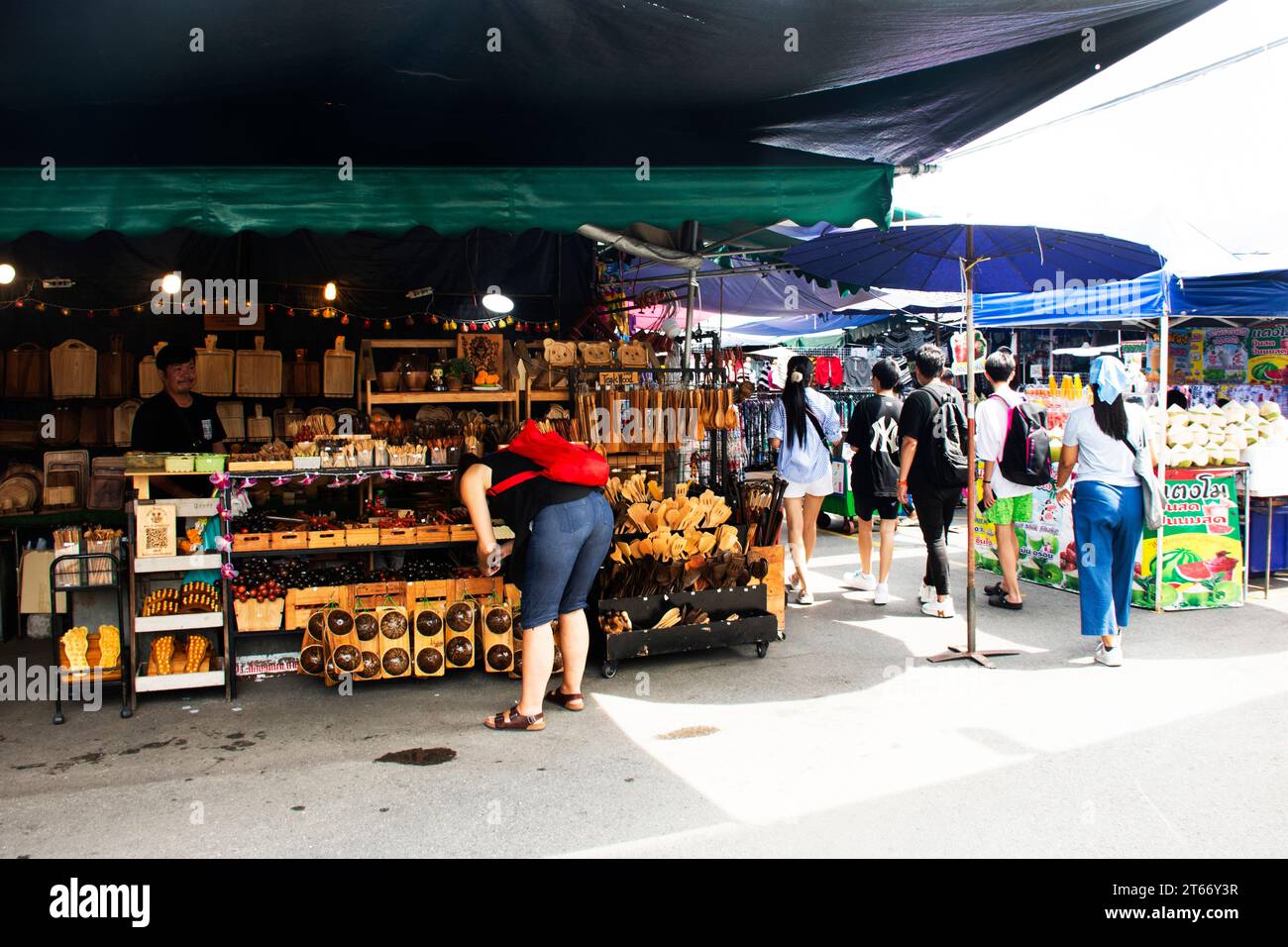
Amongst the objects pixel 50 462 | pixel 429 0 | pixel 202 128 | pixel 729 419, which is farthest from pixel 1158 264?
pixel 50 462

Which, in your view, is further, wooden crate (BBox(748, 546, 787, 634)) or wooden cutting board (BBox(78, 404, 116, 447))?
wooden cutting board (BBox(78, 404, 116, 447))

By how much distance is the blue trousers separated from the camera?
6.14m

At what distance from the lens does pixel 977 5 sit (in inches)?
160

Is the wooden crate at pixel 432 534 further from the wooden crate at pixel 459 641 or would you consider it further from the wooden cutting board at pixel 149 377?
the wooden cutting board at pixel 149 377

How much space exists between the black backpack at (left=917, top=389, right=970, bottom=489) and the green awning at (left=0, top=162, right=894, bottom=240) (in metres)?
2.43

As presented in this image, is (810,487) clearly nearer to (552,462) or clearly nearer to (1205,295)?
(552,462)

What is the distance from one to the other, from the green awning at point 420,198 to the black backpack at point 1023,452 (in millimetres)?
2881

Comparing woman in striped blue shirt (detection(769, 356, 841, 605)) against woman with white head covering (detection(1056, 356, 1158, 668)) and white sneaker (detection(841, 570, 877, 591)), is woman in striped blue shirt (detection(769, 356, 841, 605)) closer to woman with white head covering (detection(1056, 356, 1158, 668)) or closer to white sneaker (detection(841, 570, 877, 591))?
white sneaker (detection(841, 570, 877, 591))

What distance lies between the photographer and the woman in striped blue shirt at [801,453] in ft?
26.4

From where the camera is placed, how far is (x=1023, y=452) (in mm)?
7547

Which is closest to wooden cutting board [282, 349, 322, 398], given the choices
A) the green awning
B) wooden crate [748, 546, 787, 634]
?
the green awning

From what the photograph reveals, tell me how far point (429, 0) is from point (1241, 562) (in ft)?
24.1

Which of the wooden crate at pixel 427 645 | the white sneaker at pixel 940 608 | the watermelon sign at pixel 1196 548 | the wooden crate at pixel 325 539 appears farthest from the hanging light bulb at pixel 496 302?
the watermelon sign at pixel 1196 548

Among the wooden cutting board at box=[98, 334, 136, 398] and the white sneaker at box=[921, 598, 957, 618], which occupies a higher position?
the wooden cutting board at box=[98, 334, 136, 398]
